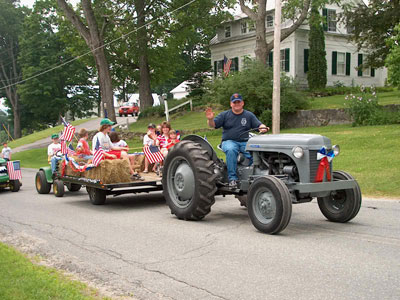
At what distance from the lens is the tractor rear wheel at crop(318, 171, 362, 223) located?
25.1 feet

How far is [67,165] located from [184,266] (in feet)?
23.9

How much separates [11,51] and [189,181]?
67129 mm

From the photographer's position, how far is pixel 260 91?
80.1 ft

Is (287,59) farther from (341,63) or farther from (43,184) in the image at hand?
(43,184)

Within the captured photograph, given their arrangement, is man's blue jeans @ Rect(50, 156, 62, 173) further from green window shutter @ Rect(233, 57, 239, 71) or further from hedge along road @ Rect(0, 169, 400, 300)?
green window shutter @ Rect(233, 57, 239, 71)

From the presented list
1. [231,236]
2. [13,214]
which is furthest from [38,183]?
[231,236]

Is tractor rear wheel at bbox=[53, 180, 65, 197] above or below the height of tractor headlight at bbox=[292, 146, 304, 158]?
below

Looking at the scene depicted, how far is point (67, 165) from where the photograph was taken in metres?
12.4

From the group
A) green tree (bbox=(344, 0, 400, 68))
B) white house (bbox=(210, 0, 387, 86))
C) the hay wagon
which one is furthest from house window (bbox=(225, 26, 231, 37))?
the hay wagon

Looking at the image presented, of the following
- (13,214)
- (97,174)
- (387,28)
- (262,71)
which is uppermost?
(387,28)

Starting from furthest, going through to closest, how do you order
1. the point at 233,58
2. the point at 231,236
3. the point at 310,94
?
1. the point at 233,58
2. the point at 310,94
3. the point at 231,236

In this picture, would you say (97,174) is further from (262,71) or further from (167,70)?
(167,70)

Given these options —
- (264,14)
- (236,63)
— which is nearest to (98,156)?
(264,14)

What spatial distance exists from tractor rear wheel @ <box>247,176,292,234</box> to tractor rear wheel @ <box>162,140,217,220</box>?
106 cm
